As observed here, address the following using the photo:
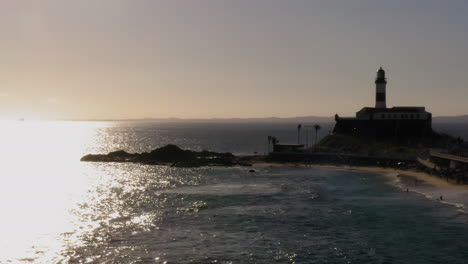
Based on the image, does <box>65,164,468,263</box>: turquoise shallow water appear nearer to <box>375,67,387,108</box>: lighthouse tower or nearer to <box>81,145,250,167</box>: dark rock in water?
<box>81,145,250,167</box>: dark rock in water

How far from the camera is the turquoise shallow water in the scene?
38125 mm

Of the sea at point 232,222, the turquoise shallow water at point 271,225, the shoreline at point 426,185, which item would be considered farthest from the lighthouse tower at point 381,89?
the turquoise shallow water at point 271,225

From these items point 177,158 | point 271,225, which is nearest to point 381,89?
point 177,158

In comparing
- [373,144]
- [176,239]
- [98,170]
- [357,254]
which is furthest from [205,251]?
[373,144]

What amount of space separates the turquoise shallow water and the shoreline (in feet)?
6.59

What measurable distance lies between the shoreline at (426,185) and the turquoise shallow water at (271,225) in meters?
2.01

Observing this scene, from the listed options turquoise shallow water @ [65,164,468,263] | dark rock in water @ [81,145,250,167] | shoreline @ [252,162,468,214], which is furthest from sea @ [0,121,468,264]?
dark rock in water @ [81,145,250,167]

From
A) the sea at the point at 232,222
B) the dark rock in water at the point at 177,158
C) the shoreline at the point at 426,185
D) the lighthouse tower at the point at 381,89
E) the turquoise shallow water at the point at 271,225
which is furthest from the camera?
the lighthouse tower at the point at 381,89

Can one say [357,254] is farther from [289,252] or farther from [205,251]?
[205,251]

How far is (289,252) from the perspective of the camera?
38.8 metres

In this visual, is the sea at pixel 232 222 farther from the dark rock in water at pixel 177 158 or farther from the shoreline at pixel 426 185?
the dark rock in water at pixel 177 158

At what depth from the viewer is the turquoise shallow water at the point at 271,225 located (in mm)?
38125

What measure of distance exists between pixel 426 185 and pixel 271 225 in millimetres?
33940

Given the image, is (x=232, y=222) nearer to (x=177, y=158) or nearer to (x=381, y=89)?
(x=177, y=158)
